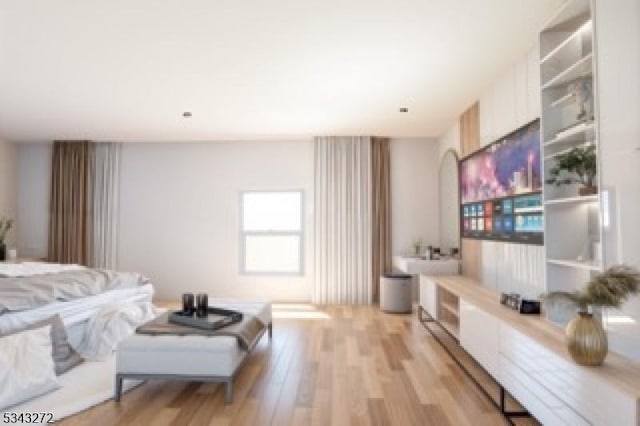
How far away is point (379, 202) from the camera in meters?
5.96

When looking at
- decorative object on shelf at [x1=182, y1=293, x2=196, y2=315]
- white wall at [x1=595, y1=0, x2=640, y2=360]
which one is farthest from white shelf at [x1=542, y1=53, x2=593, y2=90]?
decorative object on shelf at [x1=182, y1=293, x2=196, y2=315]

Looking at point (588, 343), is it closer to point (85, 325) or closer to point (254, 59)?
point (254, 59)

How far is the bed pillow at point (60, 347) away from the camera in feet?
10.1

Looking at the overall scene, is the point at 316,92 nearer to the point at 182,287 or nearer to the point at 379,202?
the point at 379,202

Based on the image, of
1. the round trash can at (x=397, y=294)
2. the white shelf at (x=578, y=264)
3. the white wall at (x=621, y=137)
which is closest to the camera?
the white wall at (x=621, y=137)

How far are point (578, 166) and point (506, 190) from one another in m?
1.12

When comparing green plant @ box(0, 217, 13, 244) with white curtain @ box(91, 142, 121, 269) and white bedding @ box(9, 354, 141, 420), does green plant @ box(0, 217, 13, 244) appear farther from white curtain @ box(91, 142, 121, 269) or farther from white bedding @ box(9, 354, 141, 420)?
white bedding @ box(9, 354, 141, 420)

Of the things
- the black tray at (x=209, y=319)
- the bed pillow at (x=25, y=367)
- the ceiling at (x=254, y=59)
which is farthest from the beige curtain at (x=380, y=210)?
the bed pillow at (x=25, y=367)

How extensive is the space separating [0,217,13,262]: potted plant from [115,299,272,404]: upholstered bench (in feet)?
14.4

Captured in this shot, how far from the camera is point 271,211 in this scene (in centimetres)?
634

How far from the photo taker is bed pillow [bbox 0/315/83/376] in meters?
3.07

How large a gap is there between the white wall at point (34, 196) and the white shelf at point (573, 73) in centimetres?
697

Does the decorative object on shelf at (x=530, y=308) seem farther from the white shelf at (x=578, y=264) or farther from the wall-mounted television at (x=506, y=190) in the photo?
the wall-mounted television at (x=506, y=190)

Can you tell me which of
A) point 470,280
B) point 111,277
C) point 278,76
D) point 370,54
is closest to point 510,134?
point 370,54
